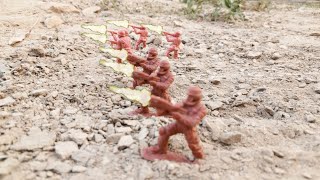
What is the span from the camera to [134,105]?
12.6 feet

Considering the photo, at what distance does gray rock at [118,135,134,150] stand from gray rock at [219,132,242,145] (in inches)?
29.4

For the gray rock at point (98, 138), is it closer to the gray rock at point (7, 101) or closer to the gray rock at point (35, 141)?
the gray rock at point (35, 141)

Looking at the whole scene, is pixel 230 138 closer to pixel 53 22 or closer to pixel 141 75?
pixel 141 75

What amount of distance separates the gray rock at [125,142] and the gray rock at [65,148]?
0.34 m

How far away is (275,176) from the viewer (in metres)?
2.85

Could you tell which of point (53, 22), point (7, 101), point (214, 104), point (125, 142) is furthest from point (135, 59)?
point (53, 22)

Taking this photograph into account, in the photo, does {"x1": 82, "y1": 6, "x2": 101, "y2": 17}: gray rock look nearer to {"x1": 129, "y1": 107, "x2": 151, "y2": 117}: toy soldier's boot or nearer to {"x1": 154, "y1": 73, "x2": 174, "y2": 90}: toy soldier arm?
{"x1": 129, "y1": 107, "x2": 151, "y2": 117}: toy soldier's boot

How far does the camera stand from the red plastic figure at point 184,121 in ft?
9.18

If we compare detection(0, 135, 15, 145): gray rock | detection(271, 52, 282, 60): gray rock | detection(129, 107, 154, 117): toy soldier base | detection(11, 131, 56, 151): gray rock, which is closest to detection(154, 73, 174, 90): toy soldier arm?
detection(129, 107, 154, 117): toy soldier base

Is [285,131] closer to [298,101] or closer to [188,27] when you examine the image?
[298,101]

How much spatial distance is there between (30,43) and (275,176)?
3593mm

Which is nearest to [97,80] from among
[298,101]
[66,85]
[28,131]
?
[66,85]

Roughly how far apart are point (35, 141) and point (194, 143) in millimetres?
1261

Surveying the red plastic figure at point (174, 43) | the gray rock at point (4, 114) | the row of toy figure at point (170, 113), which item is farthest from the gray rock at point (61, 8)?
the row of toy figure at point (170, 113)
